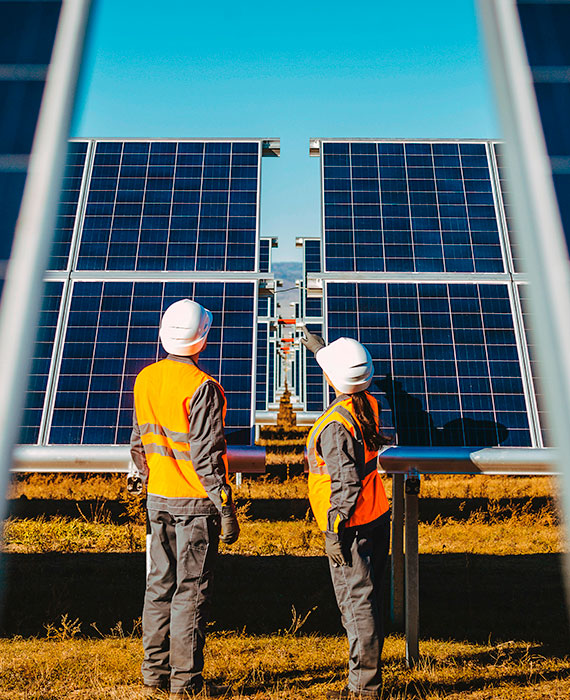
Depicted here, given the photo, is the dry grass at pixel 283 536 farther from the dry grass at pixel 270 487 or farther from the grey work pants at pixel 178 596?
the grey work pants at pixel 178 596

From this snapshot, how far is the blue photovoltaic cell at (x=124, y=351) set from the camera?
575cm

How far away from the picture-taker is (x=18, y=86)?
1623 millimetres

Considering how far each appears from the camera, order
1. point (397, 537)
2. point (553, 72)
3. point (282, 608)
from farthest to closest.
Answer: point (282, 608) → point (397, 537) → point (553, 72)

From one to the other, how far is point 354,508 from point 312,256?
15.2m

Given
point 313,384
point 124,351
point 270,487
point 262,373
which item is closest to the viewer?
point 124,351

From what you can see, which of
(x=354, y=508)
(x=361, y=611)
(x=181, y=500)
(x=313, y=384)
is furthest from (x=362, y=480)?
(x=313, y=384)

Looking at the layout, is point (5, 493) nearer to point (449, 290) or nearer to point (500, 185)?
point (449, 290)

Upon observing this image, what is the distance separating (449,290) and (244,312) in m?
2.55

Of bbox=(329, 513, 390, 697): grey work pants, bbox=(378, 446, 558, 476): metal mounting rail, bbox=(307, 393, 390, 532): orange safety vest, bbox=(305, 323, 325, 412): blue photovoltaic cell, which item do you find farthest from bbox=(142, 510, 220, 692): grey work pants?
bbox=(305, 323, 325, 412): blue photovoltaic cell

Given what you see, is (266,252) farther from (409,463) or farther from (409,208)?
(409,463)

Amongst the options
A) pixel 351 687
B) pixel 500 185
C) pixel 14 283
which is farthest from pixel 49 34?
pixel 500 185

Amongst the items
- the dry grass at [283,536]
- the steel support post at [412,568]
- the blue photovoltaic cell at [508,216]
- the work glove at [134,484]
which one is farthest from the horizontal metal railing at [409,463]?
the blue photovoltaic cell at [508,216]

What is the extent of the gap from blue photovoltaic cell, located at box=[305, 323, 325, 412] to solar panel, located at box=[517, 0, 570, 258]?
14.9 metres

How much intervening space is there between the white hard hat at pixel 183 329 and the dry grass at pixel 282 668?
2248mm
